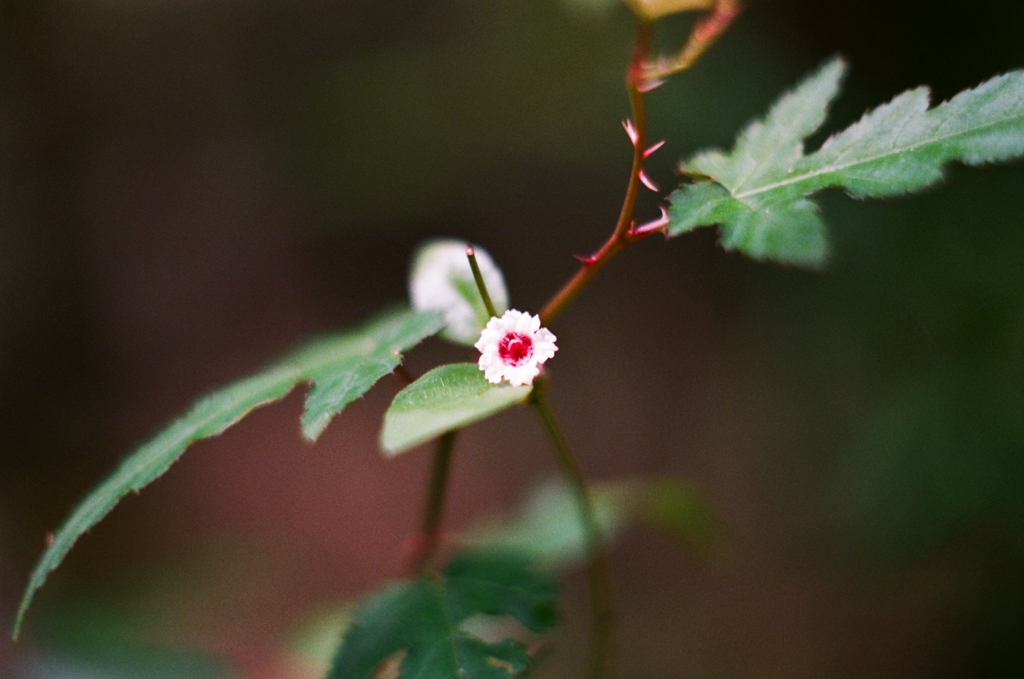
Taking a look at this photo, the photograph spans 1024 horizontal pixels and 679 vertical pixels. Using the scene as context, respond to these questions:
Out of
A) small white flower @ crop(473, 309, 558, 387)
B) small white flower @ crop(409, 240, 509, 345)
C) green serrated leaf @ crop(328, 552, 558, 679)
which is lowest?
green serrated leaf @ crop(328, 552, 558, 679)

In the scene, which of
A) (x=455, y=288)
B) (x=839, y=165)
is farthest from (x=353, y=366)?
(x=839, y=165)

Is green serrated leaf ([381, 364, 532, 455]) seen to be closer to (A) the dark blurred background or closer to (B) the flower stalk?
(B) the flower stalk

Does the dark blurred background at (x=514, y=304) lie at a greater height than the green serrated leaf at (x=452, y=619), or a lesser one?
greater

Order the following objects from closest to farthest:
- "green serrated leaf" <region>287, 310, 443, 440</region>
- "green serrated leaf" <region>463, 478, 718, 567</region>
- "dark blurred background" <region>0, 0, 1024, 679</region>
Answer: "green serrated leaf" <region>287, 310, 443, 440</region>, "green serrated leaf" <region>463, 478, 718, 567</region>, "dark blurred background" <region>0, 0, 1024, 679</region>

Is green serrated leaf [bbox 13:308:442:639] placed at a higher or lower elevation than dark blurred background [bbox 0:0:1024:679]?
lower

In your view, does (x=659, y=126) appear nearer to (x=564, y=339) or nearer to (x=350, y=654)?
(x=564, y=339)

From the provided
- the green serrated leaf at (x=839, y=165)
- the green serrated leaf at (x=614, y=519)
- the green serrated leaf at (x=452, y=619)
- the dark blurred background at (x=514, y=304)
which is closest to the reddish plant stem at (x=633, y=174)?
the green serrated leaf at (x=839, y=165)

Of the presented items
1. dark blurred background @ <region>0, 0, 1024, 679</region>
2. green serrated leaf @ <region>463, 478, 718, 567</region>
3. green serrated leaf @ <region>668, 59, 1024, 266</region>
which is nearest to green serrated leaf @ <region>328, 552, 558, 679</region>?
green serrated leaf @ <region>463, 478, 718, 567</region>

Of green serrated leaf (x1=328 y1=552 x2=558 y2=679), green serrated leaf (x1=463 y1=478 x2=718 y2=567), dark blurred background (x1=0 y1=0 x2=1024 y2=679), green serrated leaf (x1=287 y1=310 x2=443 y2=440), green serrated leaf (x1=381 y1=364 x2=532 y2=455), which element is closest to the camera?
green serrated leaf (x1=381 y1=364 x2=532 y2=455)

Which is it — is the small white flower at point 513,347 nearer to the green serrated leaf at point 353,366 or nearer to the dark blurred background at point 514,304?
the green serrated leaf at point 353,366
